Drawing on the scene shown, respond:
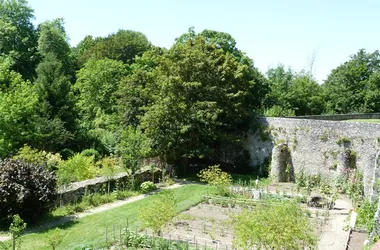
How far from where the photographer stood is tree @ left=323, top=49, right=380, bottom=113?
42688 mm

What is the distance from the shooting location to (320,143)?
23.5 metres

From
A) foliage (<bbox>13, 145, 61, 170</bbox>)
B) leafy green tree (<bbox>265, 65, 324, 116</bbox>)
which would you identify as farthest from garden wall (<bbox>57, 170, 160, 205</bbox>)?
leafy green tree (<bbox>265, 65, 324, 116</bbox>)

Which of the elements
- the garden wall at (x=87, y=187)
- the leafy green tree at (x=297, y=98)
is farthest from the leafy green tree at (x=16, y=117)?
the leafy green tree at (x=297, y=98)

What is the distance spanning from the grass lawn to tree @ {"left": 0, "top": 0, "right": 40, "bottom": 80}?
27.2 m

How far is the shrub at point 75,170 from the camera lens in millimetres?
18062

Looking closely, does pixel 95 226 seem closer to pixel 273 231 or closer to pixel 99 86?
pixel 273 231

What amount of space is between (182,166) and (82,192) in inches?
346

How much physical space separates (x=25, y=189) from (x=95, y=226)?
2898 millimetres

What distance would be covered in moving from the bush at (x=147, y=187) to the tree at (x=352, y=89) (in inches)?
1186

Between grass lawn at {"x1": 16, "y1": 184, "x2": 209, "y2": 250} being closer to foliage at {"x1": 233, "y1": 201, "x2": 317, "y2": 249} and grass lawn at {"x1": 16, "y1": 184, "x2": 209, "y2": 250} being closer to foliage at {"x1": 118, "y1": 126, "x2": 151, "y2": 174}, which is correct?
foliage at {"x1": 118, "y1": 126, "x2": 151, "y2": 174}

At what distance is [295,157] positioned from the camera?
24359 mm

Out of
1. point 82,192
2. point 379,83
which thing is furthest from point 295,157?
point 379,83

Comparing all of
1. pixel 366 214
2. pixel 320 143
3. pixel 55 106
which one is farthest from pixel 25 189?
pixel 320 143

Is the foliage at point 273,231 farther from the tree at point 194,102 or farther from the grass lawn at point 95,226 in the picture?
the tree at point 194,102
